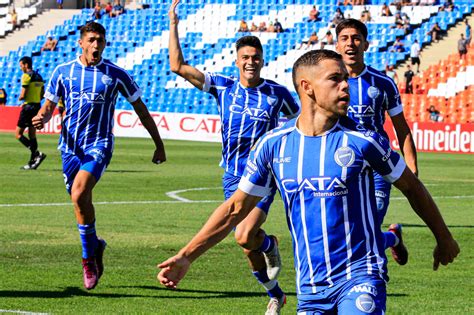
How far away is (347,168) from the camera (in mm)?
5676

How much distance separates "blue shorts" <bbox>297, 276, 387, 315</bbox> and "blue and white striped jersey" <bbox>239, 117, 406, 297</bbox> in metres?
0.04

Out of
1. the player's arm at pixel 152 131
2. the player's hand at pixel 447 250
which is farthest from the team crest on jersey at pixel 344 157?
the player's arm at pixel 152 131

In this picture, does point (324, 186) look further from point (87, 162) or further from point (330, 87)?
point (87, 162)

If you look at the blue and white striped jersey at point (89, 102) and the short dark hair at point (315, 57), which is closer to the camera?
the short dark hair at point (315, 57)

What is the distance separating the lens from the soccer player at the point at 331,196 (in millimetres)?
5668

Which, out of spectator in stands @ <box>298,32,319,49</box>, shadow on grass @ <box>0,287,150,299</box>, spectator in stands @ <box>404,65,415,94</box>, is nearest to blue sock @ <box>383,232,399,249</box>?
shadow on grass @ <box>0,287,150,299</box>

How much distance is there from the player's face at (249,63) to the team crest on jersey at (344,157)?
14.9ft

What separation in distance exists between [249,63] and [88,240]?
2.22 m

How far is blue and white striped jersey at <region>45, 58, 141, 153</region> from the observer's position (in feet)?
35.9

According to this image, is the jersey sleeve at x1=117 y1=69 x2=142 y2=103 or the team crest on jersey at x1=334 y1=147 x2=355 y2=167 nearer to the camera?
the team crest on jersey at x1=334 y1=147 x2=355 y2=167

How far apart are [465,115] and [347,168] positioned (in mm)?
33305

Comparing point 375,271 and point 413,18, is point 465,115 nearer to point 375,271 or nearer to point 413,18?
point 413,18

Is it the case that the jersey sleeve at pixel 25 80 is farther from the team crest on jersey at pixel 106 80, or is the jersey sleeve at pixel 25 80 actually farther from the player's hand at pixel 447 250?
the player's hand at pixel 447 250

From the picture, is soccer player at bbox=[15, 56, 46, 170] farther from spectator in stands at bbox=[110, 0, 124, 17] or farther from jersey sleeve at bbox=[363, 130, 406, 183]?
spectator in stands at bbox=[110, 0, 124, 17]
